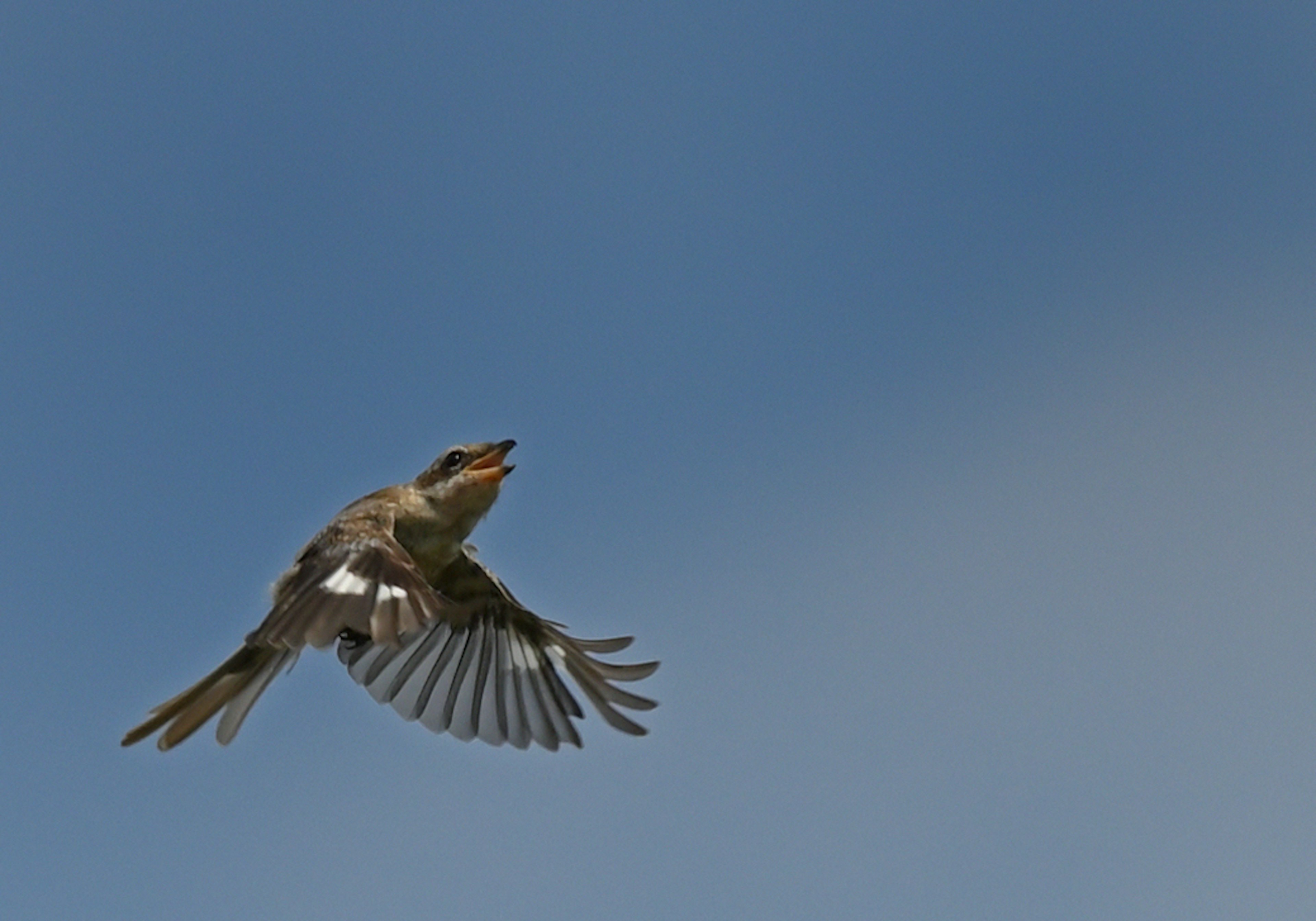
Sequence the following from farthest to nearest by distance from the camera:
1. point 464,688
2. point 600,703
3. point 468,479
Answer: point 464,688 < point 600,703 < point 468,479

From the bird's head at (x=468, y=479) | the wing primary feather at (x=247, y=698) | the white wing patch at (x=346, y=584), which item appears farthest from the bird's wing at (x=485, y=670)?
the white wing patch at (x=346, y=584)

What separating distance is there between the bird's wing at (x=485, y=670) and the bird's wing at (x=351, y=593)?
5.70ft

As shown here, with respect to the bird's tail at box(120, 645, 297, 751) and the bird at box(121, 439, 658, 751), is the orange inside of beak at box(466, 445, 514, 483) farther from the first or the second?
the bird's tail at box(120, 645, 297, 751)

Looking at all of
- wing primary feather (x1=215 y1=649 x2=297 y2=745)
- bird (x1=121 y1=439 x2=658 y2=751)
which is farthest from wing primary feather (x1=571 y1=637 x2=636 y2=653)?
wing primary feather (x1=215 y1=649 x2=297 y2=745)

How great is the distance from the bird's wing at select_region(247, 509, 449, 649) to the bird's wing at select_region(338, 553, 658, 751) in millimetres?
1738

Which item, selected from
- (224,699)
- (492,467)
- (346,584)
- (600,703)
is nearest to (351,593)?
(346,584)

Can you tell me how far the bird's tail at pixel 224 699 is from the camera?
9.31 m

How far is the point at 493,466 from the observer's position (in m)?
11.3

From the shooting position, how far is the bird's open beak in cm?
1112

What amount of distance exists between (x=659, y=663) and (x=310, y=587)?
3.39 meters

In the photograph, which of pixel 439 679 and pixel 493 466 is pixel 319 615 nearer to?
pixel 493 466

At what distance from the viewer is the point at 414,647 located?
12797 mm

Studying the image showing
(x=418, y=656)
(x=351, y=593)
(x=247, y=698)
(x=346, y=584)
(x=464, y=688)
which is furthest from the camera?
(x=464, y=688)

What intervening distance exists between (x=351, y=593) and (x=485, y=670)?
3.71 meters
